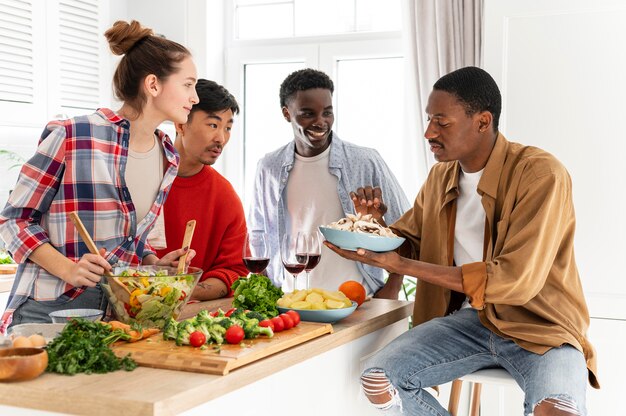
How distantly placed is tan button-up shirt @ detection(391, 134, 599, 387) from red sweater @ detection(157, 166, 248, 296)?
779 mm

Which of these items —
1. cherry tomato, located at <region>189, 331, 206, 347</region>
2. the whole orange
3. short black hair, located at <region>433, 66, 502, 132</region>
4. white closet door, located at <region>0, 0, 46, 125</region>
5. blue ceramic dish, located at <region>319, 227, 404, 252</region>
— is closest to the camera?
cherry tomato, located at <region>189, 331, 206, 347</region>

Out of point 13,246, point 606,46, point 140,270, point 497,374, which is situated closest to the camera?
point 140,270

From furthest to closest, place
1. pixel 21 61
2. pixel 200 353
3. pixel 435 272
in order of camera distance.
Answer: pixel 21 61 → pixel 435 272 → pixel 200 353

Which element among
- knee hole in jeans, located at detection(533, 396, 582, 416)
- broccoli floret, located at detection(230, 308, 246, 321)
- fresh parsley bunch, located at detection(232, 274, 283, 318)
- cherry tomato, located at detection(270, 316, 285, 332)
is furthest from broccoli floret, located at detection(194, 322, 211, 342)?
knee hole in jeans, located at detection(533, 396, 582, 416)

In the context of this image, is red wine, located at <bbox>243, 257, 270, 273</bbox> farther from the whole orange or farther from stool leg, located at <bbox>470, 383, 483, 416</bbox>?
stool leg, located at <bbox>470, 383, 483, 416</bbox>

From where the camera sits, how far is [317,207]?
349 centimetres

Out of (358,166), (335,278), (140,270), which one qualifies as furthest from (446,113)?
(140,270)

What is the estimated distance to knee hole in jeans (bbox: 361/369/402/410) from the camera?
245 cm

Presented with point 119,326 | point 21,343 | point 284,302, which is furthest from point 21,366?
point 284,302

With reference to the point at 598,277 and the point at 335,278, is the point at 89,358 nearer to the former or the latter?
the point at 335,278

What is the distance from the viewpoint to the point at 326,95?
348 cm

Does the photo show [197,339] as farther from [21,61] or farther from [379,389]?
[21,61]

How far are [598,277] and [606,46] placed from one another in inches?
39.3

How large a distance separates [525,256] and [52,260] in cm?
144
